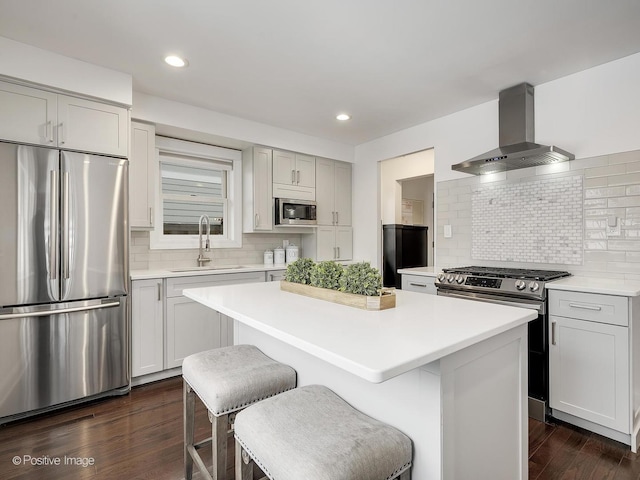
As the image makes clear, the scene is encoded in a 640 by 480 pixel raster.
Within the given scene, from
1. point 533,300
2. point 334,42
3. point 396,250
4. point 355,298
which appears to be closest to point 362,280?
point 355,298

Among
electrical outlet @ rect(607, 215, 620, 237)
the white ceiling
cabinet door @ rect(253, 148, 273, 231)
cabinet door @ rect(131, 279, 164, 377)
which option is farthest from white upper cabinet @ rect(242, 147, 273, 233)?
electrical outlet @ rect(607, 215, 620, 237)

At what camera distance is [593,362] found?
84.0 inches

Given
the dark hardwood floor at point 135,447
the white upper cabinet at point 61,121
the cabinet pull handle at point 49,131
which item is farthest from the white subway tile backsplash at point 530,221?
the cabinet pull handle at point 49,131

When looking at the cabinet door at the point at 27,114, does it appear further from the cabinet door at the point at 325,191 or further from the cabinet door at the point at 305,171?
the cabinet door at the point at 325,191

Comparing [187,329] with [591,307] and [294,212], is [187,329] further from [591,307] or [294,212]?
[591,307]

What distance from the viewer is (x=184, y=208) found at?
12.8ft

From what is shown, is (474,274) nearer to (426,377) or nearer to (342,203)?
(426,377)

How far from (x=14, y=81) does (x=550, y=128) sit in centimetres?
396

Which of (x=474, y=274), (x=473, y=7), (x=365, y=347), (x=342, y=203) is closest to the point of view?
(x=365, y=347)

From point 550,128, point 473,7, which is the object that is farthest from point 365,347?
point 550,128

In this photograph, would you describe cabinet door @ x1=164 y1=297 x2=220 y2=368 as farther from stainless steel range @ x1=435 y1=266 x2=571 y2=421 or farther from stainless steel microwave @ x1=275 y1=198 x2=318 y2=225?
stainless steel range @ x1=435 y1=266 x2=571 y2=421

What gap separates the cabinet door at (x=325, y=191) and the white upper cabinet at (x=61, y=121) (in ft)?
7.44

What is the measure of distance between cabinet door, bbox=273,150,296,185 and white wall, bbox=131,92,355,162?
0.08 metres

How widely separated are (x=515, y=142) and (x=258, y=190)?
2.57 metres
